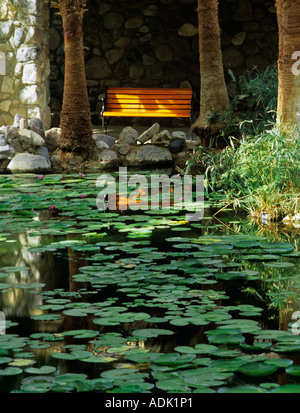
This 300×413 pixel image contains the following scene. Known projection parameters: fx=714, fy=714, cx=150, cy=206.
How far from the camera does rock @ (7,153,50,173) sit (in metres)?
9.24

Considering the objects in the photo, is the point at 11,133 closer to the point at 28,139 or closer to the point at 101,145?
the point at 28,139

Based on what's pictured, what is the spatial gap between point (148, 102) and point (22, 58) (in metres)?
2.13

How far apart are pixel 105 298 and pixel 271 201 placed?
2.61 m

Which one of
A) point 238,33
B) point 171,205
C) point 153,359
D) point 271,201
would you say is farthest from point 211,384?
point 238,33

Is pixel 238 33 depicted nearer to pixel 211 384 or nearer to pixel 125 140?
pixel 125 140

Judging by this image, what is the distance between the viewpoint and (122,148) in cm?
1003

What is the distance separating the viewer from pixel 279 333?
3342mm

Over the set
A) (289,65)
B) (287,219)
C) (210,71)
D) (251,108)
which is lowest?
(287,219)

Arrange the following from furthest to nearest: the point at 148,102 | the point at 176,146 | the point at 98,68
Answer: the point at 98,68, the point at 148,102, the point at 176,146

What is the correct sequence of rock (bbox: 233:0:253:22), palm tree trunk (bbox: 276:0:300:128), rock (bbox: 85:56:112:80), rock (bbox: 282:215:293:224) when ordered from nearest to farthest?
rock (bbox: 282:215:293:224), palm tree trunk (bbox: 276:0:300:128), rock (bbox: 233:0:253:22), rock (bbox: 85:56:112:80)

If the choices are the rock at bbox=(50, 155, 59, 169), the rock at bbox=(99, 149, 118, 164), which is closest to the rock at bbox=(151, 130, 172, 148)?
the rock at bbox=(99, 149, 118, 164)

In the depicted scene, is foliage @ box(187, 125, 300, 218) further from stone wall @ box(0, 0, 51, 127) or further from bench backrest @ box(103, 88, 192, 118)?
stone wall @ box(0, 0, 51, 127)

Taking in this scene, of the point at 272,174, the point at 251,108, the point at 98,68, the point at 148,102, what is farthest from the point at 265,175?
the point at 98,68

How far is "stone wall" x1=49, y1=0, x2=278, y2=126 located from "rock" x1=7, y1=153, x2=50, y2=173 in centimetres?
403
